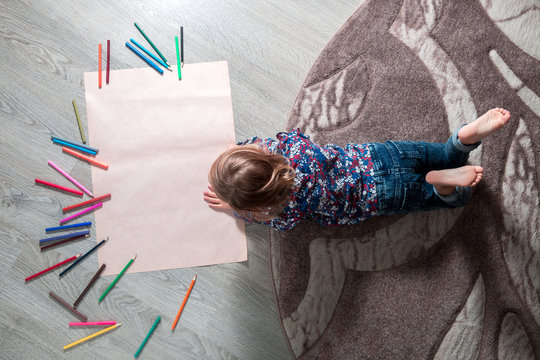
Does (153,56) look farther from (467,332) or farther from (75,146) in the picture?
(467,332)

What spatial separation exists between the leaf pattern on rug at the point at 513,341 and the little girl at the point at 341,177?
1.16 feet

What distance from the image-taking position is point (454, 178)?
2.20 feet

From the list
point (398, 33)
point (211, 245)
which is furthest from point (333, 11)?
point (211, 245)

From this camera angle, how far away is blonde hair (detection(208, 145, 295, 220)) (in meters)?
0.60

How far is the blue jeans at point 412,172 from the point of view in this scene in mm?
750

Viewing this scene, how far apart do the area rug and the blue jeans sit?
0.12 meters

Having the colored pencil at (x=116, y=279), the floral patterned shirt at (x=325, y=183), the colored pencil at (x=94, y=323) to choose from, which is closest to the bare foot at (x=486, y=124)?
the floral patterned shirt at (x=325, y=183)

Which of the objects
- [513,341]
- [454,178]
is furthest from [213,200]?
[513,341]

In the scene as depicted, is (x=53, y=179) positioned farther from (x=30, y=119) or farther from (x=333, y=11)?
(x=333, y=11)

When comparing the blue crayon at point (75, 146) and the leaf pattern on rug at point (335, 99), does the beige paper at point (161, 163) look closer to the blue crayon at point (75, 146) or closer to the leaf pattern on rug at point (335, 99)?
the blue crayon at point (75, 146)

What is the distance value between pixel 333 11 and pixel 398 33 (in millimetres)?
179

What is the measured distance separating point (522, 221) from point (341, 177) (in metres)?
0.51

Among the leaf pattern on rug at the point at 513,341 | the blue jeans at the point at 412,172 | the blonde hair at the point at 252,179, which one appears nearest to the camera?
the blonde hair at the point at 252,179

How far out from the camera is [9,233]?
2.92 feet
